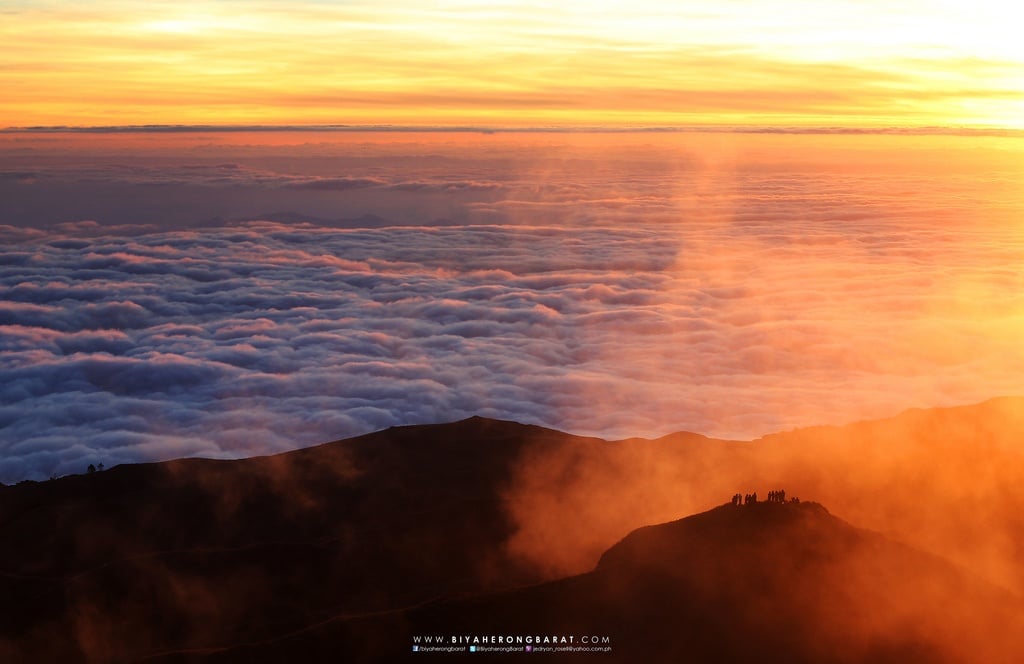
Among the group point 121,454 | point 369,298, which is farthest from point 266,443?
point 369,298

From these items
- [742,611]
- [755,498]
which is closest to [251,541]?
[755,498]

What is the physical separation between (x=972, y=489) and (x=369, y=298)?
74122 mm

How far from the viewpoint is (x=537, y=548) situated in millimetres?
30609

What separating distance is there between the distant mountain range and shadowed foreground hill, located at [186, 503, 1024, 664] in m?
0.05

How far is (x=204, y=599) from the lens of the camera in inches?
1148

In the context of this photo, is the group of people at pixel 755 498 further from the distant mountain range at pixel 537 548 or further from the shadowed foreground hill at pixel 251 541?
the shadowed foreground hill at pixel 251 541

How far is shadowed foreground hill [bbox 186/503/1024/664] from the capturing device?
683 inches

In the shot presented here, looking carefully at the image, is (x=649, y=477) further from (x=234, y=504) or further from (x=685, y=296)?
(x=685, y=296)

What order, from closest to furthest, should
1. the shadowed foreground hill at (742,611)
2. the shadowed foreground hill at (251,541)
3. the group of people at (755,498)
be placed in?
the shadowed foreground hill at (742,611) < the group of people at (755,498) < the shadowed foreground hill at (251,541)

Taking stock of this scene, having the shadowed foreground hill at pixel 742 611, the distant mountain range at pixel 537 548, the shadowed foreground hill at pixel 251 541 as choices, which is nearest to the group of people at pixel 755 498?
the distant mountain range at pixel 537 548

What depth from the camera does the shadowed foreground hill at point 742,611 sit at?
1734 cm

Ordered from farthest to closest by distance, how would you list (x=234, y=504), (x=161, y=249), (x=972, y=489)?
(x=161, y=249)
(x=234, y=504)
(x=972, y=489)

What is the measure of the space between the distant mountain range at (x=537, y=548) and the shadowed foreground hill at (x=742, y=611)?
52 mm

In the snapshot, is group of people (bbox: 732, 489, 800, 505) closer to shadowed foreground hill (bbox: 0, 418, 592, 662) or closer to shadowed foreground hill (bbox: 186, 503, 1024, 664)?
shadowed foreground hill (bbox: 186, 503, 1024, 664)
